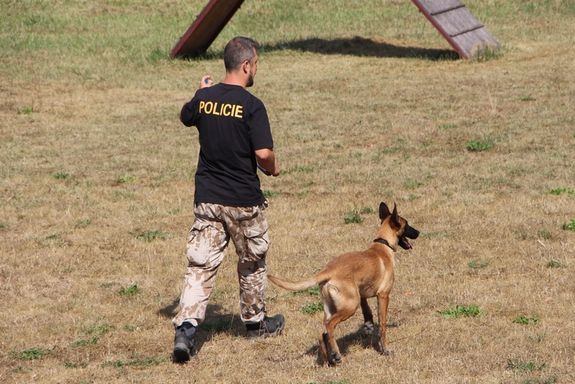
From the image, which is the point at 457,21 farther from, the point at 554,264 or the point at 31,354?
the point at 31,354

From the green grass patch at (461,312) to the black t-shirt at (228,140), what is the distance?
2161mm

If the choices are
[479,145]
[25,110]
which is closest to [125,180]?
[479,145]

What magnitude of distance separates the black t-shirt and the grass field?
4.51 ft

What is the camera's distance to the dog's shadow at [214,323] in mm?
8914

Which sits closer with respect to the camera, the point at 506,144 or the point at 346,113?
the point at 506,144

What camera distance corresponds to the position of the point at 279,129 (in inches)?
739

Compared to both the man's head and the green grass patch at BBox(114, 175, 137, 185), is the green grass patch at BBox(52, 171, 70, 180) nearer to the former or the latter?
the green grass patch at BBox(114, 175, 137, 185)

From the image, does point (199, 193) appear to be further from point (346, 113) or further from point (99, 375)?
point (346, 113)

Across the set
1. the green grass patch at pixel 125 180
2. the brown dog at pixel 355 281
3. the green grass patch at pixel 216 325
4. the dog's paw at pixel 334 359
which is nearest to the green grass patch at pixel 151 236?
the green grass patch at pixel 125 180

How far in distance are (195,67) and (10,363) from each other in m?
18.3

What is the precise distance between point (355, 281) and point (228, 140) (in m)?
1.50

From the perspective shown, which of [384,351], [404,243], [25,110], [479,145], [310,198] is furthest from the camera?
[25,110]

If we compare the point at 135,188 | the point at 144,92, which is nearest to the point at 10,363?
the point at 135,188

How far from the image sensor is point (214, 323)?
923 cm
